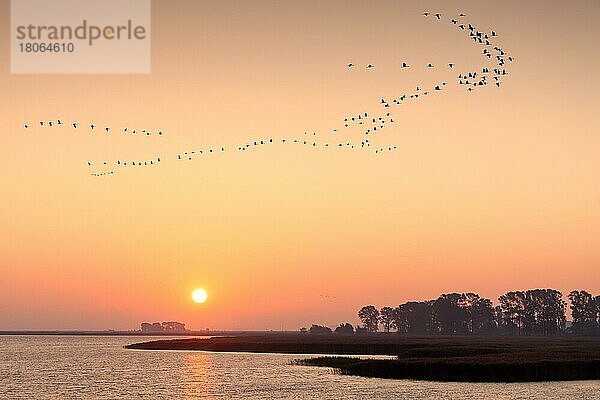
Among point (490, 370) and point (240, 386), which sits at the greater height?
point (490, 370)

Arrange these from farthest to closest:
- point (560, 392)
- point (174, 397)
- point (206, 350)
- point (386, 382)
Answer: point (206, 350) < point (386, 382) < point (174, 397) < point (560, 392)

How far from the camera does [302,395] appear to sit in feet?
222

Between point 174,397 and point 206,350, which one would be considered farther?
point 206,350

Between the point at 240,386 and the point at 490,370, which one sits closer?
the point at 490,370

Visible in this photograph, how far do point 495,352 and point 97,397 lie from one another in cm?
4609

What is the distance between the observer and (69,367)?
105500 mm

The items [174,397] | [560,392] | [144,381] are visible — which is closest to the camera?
[560,392]

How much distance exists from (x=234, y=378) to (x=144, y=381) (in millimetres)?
8907

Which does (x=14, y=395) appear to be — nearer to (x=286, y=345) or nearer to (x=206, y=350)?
(x=286, y=345)

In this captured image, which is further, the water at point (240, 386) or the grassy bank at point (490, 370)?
the grassy bank at point (490, 370)

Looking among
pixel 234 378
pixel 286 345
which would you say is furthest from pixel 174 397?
pixel 286 345

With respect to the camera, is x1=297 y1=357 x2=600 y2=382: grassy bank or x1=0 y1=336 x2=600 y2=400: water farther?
x1=297 y1=357 x2=600 y2=382: grassy bank

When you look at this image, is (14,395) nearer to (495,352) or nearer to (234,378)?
(234,378)

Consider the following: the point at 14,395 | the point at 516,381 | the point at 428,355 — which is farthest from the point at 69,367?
the point at 516,381
